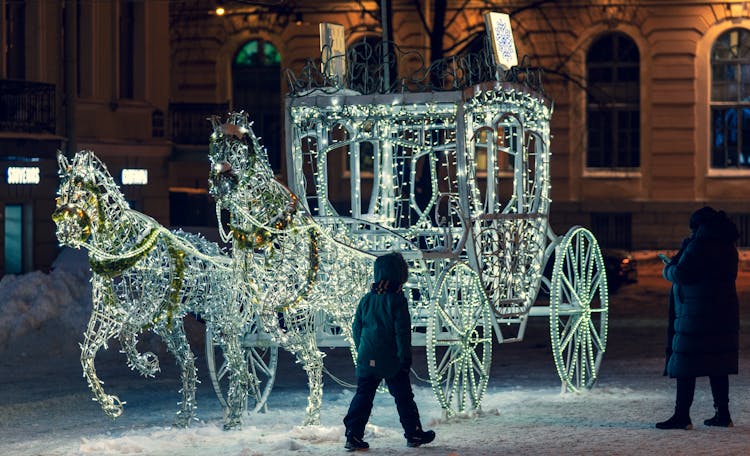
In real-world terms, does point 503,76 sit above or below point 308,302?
above

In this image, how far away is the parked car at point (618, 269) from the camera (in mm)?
27609

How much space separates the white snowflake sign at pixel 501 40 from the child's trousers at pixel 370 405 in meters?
4.07

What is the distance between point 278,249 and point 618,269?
1709cm

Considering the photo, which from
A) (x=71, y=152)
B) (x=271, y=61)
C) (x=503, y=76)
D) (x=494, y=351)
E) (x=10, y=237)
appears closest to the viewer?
(x=503, y=76)

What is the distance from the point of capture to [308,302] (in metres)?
11.8

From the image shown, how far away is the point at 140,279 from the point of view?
11.5m

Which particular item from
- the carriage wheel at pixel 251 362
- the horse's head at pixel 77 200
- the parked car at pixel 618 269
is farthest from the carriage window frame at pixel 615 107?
the horse's head at pixel 77 200

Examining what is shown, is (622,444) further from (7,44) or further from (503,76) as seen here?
(7,44)

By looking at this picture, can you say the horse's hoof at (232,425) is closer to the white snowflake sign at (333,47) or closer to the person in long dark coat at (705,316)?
the person in long dark coat at (705,316)

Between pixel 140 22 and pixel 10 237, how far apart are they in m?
5.90

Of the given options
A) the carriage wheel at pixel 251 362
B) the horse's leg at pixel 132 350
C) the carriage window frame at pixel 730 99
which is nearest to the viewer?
the horse's leg at pixel 132 350

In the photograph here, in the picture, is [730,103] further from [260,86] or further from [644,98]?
[260,86]

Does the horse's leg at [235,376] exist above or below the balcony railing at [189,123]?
below

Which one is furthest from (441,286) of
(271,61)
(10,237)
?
(271,61)
